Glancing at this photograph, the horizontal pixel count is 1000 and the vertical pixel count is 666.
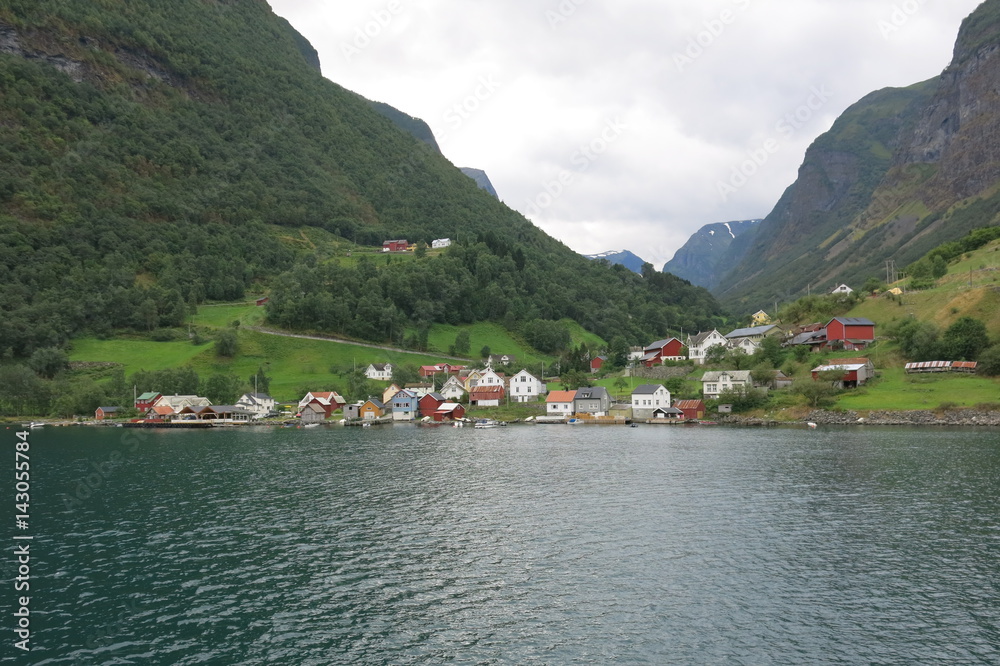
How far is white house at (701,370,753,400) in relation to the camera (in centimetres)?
10600

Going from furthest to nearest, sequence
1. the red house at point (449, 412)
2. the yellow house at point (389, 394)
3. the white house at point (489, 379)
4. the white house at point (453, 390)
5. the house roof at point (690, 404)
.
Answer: the white house at point (489, 379), the white house at point (453, 390), the yellow house at point (389, 394), the red house at point (449, 412), the house roof at point (690, 404)

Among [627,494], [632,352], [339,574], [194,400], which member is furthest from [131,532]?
[632,352]

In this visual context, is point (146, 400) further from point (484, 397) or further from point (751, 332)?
point (751, 332)

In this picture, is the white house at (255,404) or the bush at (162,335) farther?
the bush at (162,335)

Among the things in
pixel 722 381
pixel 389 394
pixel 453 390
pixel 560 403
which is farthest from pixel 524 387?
pixel 722 381

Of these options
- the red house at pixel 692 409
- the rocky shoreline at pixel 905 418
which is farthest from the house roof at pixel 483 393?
the rocky shoreline at pixel 905 418

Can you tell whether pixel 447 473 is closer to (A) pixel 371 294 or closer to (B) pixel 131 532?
(B) pixel 131 532

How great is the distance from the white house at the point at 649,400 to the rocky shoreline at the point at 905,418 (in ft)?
49.5

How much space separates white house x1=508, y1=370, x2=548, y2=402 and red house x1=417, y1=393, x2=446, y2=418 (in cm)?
1579

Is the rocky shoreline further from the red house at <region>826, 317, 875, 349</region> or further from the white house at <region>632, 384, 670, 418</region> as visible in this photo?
the red house at <region>826, 317, 875, 349</region>

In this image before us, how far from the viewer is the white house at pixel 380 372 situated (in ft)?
470

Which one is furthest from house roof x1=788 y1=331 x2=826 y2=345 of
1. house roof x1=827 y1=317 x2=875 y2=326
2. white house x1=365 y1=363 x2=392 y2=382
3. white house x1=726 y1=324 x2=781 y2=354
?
white house x1=365 y1=363 x2=392 y2=382

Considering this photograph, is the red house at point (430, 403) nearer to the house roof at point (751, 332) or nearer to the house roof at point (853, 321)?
the house roof at point (751, 332)

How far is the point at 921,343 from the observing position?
3922 inches
